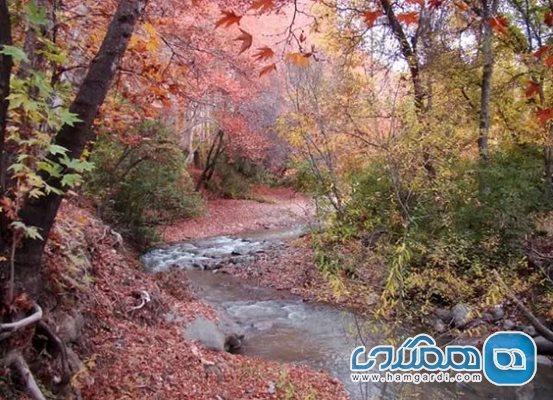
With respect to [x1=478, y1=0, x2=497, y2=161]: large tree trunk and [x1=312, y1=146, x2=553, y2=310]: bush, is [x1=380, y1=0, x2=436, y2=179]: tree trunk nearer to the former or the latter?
[x1=312, y1=146, x2=553, y2=310]: bush

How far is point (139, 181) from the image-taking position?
13.4m

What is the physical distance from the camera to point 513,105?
1242 cm

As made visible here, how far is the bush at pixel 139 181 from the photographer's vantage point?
12633 millimetres

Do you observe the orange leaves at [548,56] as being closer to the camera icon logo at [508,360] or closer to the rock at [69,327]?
the rock at [69,327]

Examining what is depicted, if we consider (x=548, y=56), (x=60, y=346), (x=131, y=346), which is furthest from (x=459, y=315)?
(x=548, y=56)

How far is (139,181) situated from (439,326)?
8.91m

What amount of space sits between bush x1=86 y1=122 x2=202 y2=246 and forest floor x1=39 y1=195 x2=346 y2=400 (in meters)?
5.78

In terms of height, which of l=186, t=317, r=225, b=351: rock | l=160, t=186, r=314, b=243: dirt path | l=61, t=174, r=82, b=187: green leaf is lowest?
l=160, t=186, r=314, b=243: dirt path

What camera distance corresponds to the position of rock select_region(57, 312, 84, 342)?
4078 mm

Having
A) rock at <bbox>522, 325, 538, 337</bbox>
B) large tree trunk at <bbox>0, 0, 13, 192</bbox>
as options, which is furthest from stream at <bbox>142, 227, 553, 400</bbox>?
large tree trunk at <bbox>0, 0, 13, 192</bbox>

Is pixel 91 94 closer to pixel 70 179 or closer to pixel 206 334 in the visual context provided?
pixel 70 179

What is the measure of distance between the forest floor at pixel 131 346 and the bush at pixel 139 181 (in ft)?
19.0

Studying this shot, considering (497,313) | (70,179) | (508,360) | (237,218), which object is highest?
(70,179)

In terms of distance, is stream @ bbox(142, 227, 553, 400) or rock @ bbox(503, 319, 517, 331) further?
rock @ bbox(503, 319, 517, 331)
